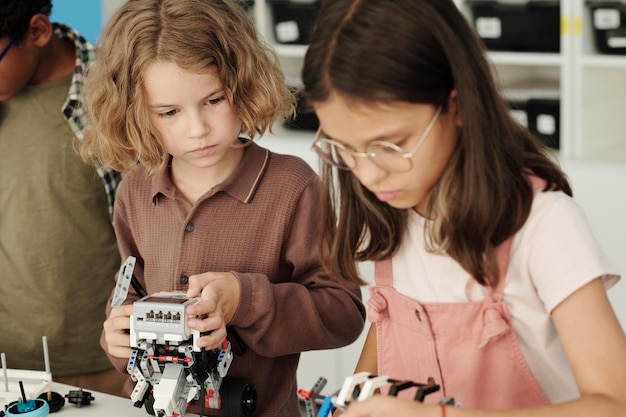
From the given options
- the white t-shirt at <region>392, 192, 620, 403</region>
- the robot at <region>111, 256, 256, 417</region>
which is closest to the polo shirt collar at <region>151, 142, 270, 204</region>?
the robot at <region>111, 256, 256, 417</region>

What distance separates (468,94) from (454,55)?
5 cm

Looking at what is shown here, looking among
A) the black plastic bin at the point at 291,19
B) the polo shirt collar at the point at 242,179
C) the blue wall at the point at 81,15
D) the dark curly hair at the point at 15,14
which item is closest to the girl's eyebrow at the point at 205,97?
the polo shirt collar at the point at 242,179

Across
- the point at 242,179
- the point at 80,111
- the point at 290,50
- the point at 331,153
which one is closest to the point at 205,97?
the point at 242,179

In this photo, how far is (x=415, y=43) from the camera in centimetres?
121

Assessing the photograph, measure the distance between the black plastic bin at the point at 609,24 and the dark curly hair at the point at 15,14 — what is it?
1.79 m

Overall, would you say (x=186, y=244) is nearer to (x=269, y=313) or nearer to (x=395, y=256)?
(x=269, y=313)

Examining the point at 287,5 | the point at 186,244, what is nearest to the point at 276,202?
the point at 186,244

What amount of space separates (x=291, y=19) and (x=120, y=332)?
85.8 inches

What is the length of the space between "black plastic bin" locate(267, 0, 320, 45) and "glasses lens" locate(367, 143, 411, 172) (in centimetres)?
230

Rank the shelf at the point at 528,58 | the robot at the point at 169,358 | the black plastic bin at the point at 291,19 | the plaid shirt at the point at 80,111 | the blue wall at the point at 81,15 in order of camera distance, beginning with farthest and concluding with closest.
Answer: the blue wall at the point at 81,15, the black plastic bin at the point at 291,19, the shelf at the point at 528,58, the plaid shirt at the point at 80,111, the robot at the point at 169,358

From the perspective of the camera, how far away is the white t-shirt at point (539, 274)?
4.09 ft

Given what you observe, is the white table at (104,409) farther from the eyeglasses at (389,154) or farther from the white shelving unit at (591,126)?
the white shelving unit at (591,126)

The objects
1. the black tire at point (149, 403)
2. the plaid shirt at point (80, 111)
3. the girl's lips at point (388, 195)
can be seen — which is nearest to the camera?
the girl's lips at point (388, 195)

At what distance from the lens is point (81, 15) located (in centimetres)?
371
